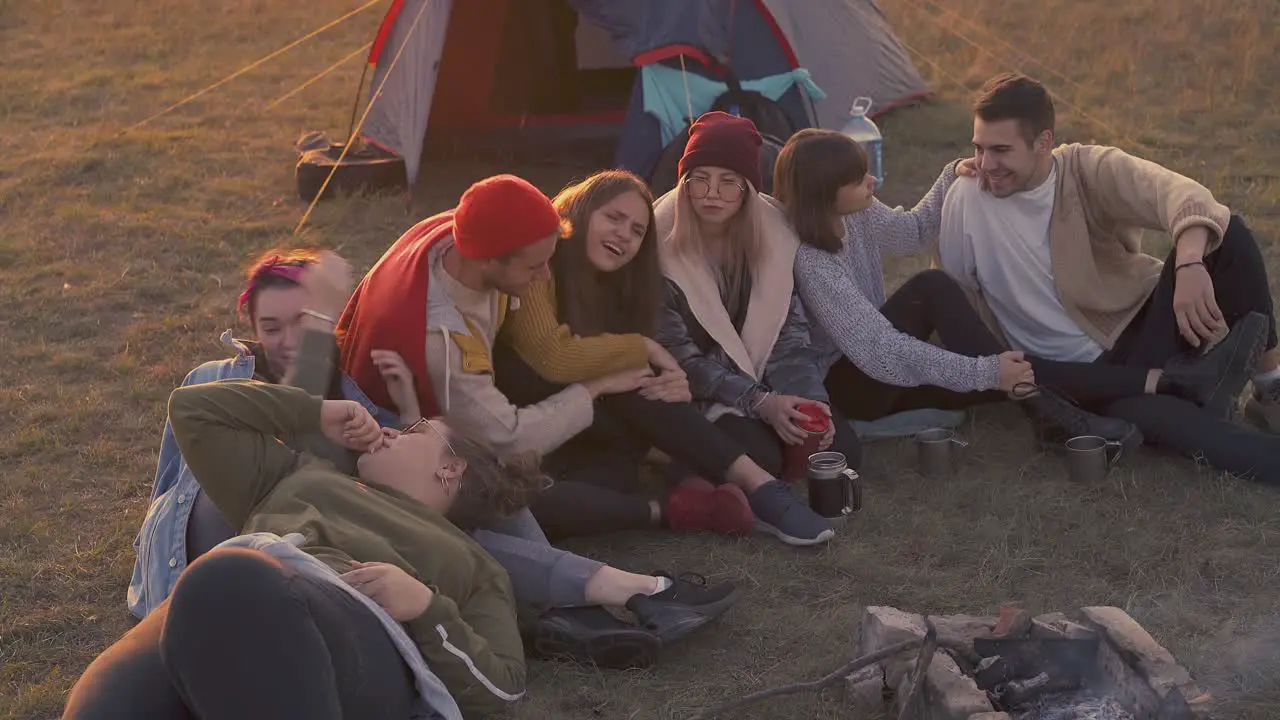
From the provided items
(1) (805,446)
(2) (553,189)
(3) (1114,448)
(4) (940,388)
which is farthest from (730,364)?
(2) (553,189)

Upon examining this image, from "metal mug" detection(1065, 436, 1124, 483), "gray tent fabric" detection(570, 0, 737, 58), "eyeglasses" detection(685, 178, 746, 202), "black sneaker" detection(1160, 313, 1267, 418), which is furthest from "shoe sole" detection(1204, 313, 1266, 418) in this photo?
"gray tent fabric" detection(570, 0, 737, 58)

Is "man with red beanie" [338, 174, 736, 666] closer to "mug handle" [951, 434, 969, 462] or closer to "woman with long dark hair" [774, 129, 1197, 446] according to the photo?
"woman with long dark hair" [774, 129, 1197, 446]

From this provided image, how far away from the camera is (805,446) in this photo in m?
4.15

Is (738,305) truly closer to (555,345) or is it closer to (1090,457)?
(555,345)

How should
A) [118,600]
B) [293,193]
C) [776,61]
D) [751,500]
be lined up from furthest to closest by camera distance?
[293,193]
[776,61]
[751,500]
[118,600]

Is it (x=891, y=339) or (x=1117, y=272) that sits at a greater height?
(x=1117, y=272)

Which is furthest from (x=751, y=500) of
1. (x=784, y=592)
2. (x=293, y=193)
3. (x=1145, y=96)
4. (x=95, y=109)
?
(x=95, y=109)

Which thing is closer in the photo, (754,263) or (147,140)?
(754,263)

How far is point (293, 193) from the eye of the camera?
289 inches

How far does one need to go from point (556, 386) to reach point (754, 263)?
76 cm

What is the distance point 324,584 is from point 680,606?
97 cm

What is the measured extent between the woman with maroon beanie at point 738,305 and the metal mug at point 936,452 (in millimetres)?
203

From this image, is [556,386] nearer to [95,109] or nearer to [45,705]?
[45,705]

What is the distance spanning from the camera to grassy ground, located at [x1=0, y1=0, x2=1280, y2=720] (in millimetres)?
3391
